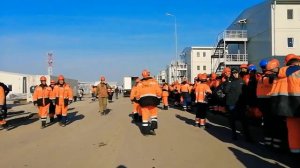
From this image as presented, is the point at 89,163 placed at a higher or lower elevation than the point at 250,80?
lower

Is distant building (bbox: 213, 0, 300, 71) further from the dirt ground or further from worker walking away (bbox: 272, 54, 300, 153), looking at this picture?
worker walking away (bbox: 272, 54, 300, 153)

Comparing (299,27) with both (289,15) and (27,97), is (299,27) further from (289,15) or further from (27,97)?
(27,97)

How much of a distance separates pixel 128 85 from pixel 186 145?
190 ft

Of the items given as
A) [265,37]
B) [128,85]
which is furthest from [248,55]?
[128,85]

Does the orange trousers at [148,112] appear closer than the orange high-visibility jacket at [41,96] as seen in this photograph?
Yes

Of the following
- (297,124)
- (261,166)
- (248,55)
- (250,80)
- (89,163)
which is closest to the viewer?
(297,124)

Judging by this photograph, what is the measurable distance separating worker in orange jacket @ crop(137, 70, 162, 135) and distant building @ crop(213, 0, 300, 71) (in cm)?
3312

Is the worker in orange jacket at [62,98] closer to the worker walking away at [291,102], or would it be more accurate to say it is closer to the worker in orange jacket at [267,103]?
the worker in orange jacket at [267,103]

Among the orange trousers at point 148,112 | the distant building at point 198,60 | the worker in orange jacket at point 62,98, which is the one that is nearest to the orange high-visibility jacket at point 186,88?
the worker in orange jacket at point 62,98

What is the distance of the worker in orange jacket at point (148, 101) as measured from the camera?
1247cm

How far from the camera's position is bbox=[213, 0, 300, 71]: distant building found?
4416cm

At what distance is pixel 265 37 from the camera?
46.2 metres

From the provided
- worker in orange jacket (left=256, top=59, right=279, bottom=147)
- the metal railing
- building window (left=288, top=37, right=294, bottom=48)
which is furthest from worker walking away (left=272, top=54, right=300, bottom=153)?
the metal railing

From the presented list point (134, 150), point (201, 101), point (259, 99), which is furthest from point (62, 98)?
point (259, 99)
